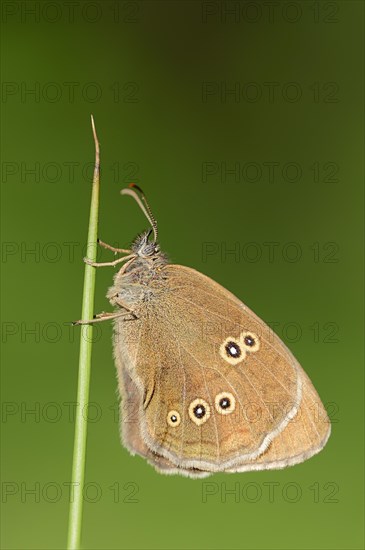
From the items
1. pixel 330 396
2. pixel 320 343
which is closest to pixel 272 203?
pixel 320 343

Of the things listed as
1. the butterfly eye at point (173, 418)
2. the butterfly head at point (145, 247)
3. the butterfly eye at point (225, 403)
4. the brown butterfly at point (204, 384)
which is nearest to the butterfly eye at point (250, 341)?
the brown butterfly at point (204, 384)

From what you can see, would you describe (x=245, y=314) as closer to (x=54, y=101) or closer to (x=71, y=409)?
(x=71, y=409)

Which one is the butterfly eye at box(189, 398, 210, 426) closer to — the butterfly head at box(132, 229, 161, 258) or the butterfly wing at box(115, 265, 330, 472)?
the butterfly wing at box(115, 265, 330, 472)

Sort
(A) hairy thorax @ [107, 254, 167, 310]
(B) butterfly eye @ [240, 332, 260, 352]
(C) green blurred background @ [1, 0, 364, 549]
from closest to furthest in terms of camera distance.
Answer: (B) butterfly eye @ [240, 332, 260, 352] < (A) hairy thorax @ [107, 254, 167, 310] < (C) green blurred background @ [1, 0, 364, 549]

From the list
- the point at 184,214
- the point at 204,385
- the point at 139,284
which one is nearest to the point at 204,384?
the point at 204,385

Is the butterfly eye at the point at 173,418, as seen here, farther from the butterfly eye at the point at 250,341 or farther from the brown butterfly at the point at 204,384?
the butterfly eye at the point at 250,341

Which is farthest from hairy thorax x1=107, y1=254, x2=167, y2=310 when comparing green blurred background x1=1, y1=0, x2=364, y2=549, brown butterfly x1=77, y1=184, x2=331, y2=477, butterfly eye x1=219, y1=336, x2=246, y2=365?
green blurred background x1=1, y1=0, x2=364, y2=549

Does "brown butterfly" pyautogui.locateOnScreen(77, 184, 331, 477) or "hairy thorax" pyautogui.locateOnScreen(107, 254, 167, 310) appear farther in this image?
"hairy thorax" pyautogui.locateOnScreen(107, 254, 167, 310)
